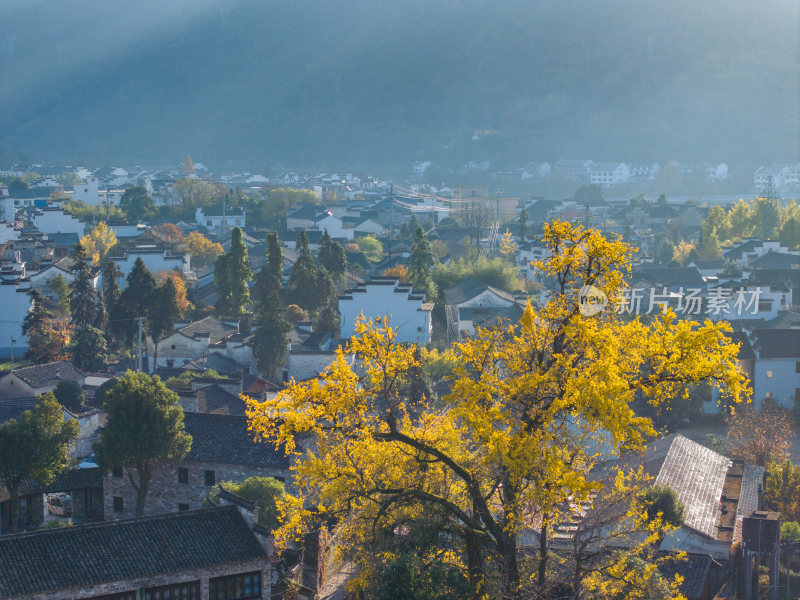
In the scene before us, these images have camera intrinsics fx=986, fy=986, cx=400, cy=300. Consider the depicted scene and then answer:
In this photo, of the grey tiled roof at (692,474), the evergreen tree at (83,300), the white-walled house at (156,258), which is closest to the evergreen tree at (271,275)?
the evergreen tree at (83,300)

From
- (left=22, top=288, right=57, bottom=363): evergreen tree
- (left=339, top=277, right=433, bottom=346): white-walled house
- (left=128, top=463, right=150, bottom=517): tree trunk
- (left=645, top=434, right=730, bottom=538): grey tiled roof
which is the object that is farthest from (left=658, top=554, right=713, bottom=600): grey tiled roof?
(left=22, top=288, right=57, bottom=363): evergreen tree

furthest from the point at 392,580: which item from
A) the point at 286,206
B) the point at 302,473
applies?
the point at 286,206

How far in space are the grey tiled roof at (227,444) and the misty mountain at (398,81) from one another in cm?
10057

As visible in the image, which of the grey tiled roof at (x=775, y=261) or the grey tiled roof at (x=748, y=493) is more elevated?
the grey tiled roof at (x=775, y=261)

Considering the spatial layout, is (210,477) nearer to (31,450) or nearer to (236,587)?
(31,450)

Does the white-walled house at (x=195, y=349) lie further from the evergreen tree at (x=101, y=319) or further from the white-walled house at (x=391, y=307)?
the white-walled house at (x=391, y=307)

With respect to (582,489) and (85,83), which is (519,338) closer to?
(582,489)

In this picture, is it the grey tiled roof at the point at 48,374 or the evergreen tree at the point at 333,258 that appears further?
the evergreen tree at the point at 333,258

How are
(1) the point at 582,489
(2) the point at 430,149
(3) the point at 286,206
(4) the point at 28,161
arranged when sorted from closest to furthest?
(1) the point at 582,489, (3) the point at 286,206, (4) the point at 28,161, (2) the point at 430,149

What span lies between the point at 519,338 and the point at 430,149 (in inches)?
4531

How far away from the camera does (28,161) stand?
115 m

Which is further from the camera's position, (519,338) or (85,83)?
(85,83)

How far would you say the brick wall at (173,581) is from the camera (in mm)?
10688

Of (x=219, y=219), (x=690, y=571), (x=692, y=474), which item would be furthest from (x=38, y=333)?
(x=219, y=219)
